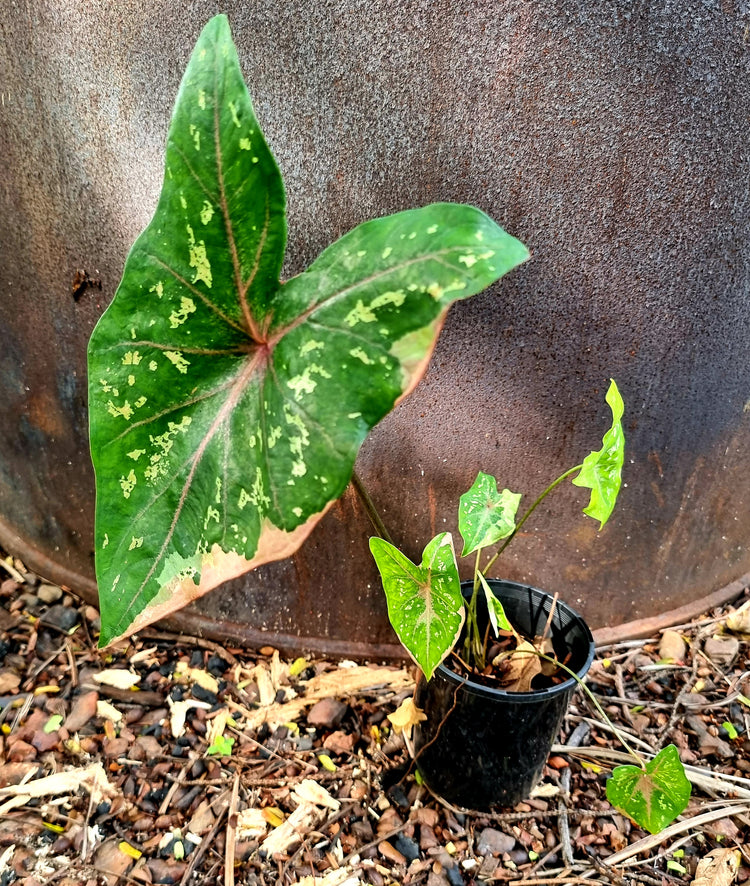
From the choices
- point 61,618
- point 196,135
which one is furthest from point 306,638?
point 196,135

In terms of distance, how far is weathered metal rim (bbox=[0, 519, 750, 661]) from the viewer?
146cm

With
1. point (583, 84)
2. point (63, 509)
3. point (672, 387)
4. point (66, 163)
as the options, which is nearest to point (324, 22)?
point (583, 84)

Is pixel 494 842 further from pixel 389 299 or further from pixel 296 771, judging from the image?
pixel 389 299

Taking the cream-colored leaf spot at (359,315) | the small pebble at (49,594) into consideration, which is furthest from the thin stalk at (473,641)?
the small pebble at (49,594)

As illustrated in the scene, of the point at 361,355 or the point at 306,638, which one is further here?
the point at 306,638

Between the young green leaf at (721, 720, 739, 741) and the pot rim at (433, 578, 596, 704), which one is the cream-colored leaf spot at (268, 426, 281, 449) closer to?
the pot rim at (433, 578, 596, 704)

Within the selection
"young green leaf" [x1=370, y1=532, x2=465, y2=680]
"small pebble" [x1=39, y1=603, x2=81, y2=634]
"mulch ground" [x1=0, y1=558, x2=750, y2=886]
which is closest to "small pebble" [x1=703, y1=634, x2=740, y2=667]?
"mulch ground" [x1=0, y1=558, x2=750, y2=886]

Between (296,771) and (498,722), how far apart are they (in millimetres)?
427

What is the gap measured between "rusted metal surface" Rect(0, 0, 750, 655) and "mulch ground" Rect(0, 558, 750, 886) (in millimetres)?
142

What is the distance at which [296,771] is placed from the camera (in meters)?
1.28

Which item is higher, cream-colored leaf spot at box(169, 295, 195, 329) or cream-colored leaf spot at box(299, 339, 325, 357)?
cream-colored leaf spot at box(169, 295, 195, 329)

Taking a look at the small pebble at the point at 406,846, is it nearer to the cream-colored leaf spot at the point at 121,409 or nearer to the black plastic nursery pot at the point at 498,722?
the black plastic nursery pot at the point at 498,722

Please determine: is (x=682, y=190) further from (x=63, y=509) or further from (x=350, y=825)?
(x=63, y=509)

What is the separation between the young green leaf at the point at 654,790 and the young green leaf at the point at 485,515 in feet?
1.14
